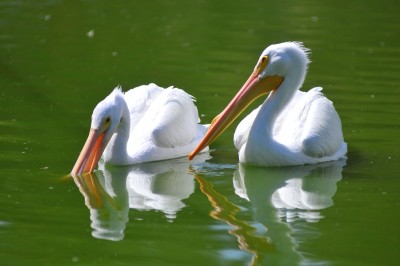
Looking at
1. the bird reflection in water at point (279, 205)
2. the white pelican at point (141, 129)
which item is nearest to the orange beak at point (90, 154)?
the white pelican at point (141, 129)

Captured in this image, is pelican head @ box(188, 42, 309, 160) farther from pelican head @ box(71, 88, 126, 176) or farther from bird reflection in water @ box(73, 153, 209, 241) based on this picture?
pelican head @ box(71, 88, 126, 176)

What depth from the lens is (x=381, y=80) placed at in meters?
9.53

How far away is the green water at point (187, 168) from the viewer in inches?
200

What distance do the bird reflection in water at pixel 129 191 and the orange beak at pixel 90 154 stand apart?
51 mm

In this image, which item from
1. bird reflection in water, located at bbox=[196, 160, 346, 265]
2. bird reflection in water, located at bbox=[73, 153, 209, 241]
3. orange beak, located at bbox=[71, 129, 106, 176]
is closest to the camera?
bird reflection in water, located at bbox=[196, 160, 346, 265]

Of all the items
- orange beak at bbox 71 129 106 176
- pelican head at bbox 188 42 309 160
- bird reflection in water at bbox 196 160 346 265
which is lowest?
bird reflection in water at bbox 196 160 346 265

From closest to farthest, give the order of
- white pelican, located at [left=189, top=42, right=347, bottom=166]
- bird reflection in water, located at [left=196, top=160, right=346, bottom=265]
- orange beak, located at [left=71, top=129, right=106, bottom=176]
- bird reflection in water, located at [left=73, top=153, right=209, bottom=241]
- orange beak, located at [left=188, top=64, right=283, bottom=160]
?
bird reflection in water, located at [left=196, top=160, right=346, bottom=265] < bird reflection in water, located at [left=73, top=153, right=209, bottom=241] < orange beak, located at [left=71, top=129, right=106, bottom=176] < white pelican, located at [left=189, top=42, right=347, bottom=166] < orange beak, located at [left=188, top=64, right=283, bottom=160]

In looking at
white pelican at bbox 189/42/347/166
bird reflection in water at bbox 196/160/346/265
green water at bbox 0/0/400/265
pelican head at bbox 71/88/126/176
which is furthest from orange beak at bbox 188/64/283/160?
pelican head at bbox 71/88/126/176

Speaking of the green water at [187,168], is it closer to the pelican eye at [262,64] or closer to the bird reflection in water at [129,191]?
the bird reflection in water at [129,191]

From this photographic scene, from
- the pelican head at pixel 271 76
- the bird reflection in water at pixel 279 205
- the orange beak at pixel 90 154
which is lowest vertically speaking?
the bird reflection in water at pixel 279 205

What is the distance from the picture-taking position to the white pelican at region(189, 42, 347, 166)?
683 centimetres

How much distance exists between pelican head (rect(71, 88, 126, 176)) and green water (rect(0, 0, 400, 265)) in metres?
0.10

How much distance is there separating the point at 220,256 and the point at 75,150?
247 centimetres

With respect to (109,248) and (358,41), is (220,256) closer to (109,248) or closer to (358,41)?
(109,248)
